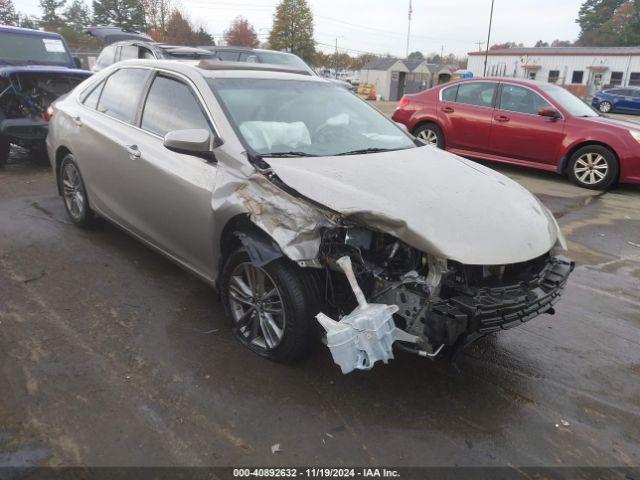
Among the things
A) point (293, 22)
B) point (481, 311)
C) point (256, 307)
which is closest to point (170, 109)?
point (256, 307)

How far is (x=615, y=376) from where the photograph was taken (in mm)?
3199

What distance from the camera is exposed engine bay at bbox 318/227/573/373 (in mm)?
2514

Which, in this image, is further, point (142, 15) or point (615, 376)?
point (142, 15)

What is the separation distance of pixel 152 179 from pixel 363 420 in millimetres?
2264

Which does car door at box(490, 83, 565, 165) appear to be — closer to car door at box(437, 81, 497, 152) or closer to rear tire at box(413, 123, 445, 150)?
car door at box(437, 81, 497, 152)

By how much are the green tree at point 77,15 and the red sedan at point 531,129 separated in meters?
81.4

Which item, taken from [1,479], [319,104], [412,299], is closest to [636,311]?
[412,299]

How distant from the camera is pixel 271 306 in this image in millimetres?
3055

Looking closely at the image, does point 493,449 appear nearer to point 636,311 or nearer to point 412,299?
point 412,299

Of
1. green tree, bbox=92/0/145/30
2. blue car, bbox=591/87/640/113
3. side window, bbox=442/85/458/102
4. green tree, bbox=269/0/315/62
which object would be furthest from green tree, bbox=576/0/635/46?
side window, bbox=442/85/458/102

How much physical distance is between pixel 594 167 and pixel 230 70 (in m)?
6.50

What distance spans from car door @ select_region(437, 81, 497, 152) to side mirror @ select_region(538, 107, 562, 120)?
33.4 inches

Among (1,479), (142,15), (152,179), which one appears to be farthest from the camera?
(142,15)

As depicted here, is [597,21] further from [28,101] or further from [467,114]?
[28,101]
